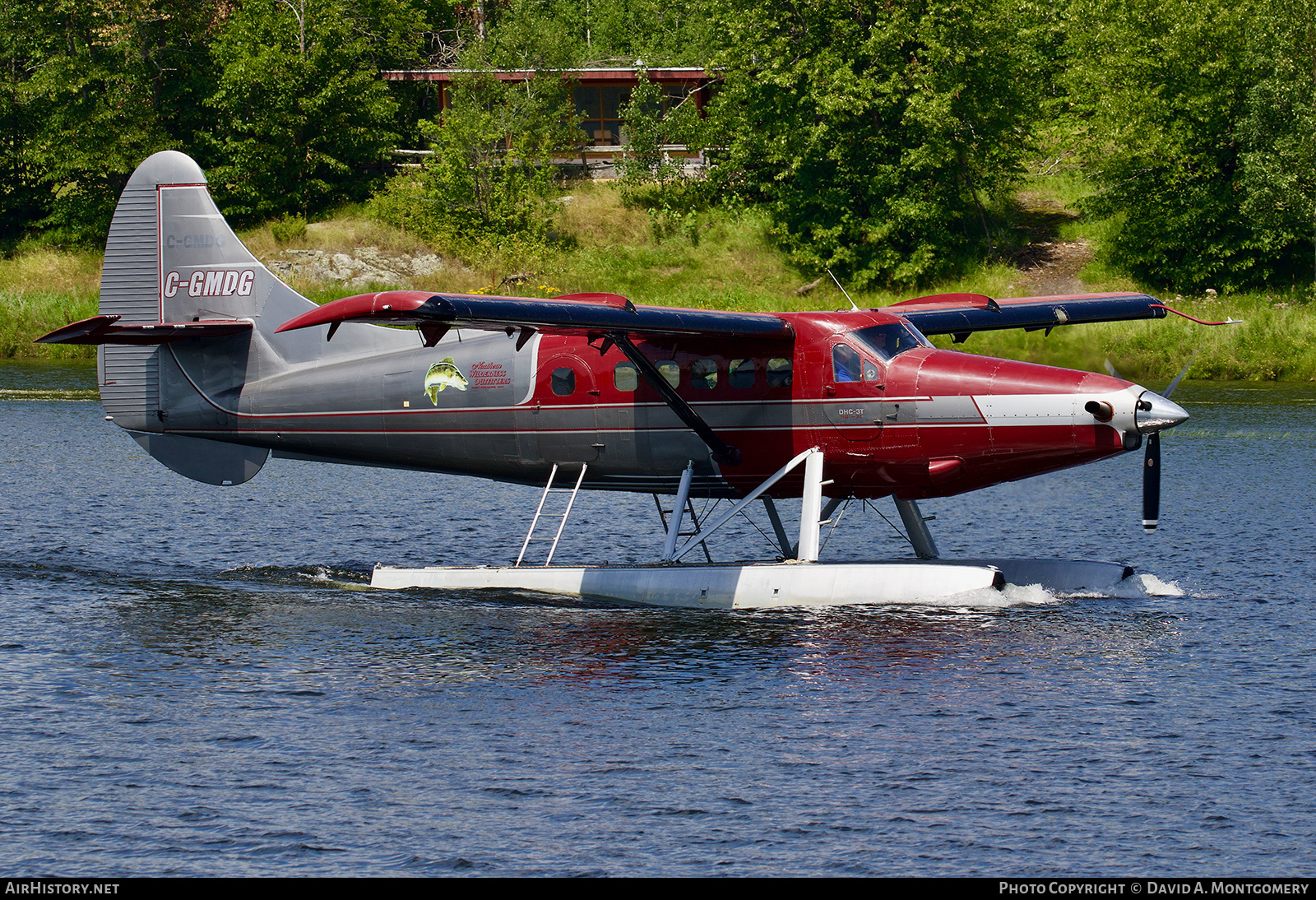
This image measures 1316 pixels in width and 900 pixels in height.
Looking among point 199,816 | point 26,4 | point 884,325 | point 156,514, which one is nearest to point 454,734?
point 199,816

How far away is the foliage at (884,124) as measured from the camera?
4853 centimetres

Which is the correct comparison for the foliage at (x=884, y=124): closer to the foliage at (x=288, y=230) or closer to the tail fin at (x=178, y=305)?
the foliage at (x=288, y=230)

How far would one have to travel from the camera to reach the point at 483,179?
174 ft

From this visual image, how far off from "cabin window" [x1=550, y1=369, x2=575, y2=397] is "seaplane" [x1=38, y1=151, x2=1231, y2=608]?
2 cm

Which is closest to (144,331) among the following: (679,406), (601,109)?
(679,406)

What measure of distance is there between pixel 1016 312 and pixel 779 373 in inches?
148

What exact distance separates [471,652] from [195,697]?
2745 millimetres

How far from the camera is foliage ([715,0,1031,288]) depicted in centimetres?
4853

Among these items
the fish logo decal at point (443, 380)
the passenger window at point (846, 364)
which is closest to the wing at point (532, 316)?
the passenger window at point (846, 364)

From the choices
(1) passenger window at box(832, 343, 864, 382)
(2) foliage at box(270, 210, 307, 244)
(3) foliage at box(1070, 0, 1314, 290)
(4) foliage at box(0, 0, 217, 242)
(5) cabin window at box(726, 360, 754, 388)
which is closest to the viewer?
(1) passenger window at box(832, 343, 864, 382)

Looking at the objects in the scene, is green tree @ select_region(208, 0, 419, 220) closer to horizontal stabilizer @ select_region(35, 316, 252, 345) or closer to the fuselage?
horizontal stabilizer @ select_region(35, 316, 252, 345)

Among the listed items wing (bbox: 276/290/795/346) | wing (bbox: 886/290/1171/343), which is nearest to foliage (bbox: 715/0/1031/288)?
wing (bbox: 886/290/1171/343)

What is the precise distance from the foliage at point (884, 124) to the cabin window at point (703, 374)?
111 ft
